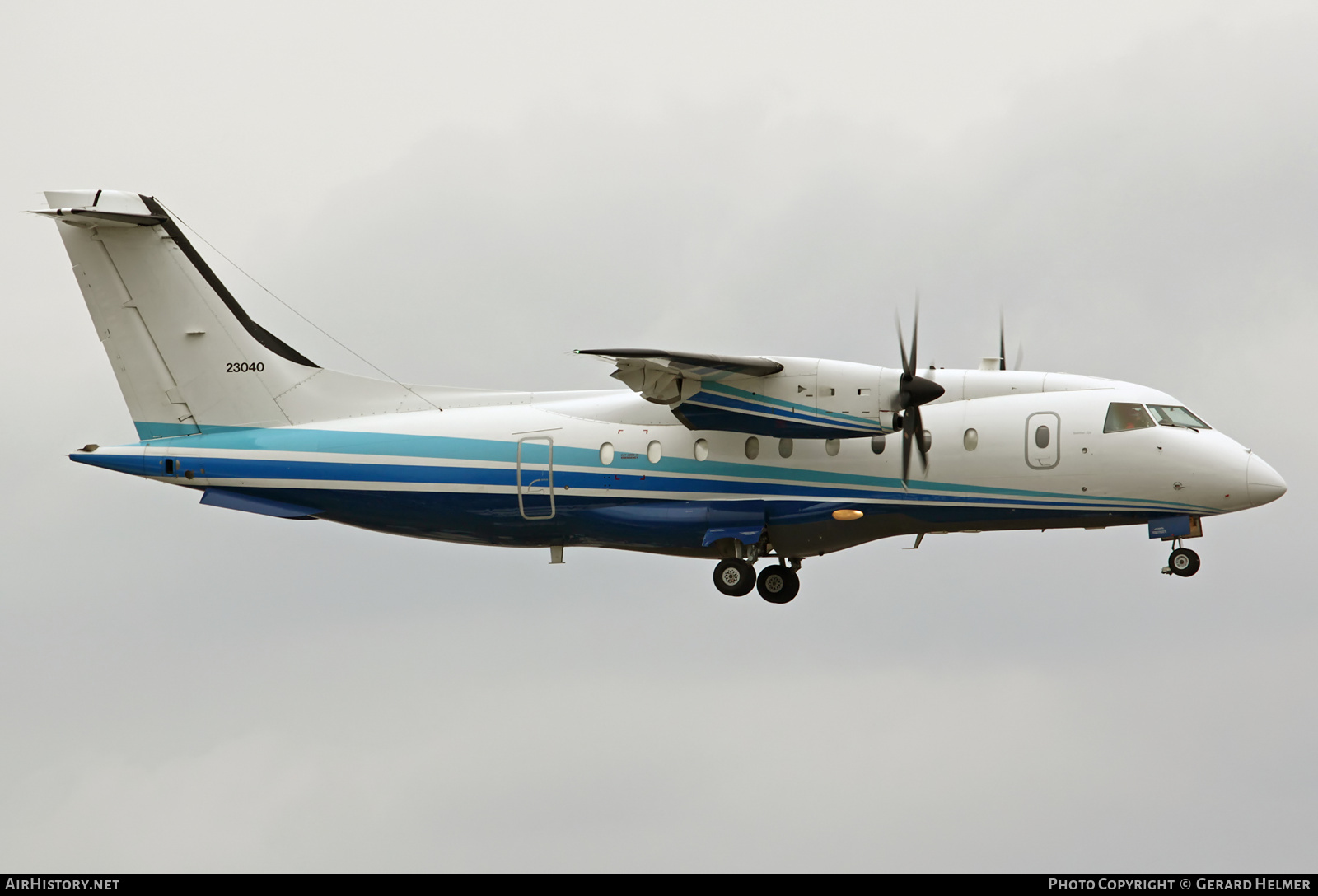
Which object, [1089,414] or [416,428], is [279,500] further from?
[1089,414]

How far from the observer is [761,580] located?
28.1 metres

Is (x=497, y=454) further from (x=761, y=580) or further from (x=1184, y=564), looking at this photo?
(x=1184, y=564)

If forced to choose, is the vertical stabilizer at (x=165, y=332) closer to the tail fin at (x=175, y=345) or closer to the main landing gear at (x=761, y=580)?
the tail fin at (x=175, y=345)

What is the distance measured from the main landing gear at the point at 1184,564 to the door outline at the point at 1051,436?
102 inches

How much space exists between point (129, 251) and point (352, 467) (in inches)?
272

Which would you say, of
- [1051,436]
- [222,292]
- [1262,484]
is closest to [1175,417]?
[1262,484]

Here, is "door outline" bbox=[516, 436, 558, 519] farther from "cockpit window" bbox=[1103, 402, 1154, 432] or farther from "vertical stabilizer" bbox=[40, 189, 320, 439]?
"cockpit window" bbox=[1103, 402, 1154, 432]

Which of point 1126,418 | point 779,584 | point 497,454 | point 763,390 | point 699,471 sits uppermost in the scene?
point 763,390

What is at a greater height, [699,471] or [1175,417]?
[1175,417]

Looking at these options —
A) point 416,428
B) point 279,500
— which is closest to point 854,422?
point 416,428

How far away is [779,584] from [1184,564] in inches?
292

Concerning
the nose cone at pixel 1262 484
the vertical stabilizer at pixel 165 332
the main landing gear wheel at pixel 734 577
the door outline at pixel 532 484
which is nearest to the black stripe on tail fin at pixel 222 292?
the vertical stabilizer at pixel 165 332

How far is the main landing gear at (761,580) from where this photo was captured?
26984 mm

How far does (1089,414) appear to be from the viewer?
2492cm
